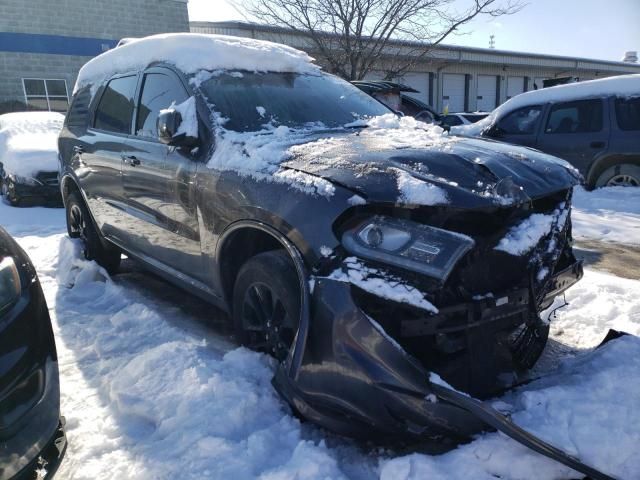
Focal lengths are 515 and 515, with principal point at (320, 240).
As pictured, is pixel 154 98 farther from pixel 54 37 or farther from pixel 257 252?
pixel 54 37

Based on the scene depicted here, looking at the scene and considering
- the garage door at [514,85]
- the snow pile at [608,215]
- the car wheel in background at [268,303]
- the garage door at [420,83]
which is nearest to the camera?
the car wheel in background at [268,303]

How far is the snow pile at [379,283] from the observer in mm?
1952

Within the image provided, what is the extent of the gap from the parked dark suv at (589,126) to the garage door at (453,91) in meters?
23.9

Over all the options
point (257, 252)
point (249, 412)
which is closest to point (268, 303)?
point (257, 252)

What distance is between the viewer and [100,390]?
284cm

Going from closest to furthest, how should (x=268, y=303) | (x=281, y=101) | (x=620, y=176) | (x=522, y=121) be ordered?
(x=268, y=303) < (x=281, y=101) < (x=620, y=176) < (x=522, y=121)

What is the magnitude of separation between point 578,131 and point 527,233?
6.03 meters

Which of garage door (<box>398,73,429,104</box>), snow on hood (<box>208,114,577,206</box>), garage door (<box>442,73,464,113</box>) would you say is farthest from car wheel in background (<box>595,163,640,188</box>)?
garage door (<box>442,73,464,113</box>)

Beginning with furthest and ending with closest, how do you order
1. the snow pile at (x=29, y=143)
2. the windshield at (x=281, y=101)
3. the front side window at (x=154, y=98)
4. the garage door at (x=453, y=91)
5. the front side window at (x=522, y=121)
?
the garage door at (x=453, y=91), the snow pile at (x=29, y=143), the front side window at (x=522, y=121), the front side window at (x=154, y=98), the windshield at (x=281, y=101)

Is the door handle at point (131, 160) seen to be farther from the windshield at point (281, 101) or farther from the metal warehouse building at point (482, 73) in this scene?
the metal warehouse building at point (482, 73)

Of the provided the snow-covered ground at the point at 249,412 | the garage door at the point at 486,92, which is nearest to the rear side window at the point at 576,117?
the snow-covered ground at the point at 249,412

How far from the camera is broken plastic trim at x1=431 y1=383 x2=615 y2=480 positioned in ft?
5.74

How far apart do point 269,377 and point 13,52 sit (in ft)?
69.8

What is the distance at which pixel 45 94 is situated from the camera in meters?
20.0
